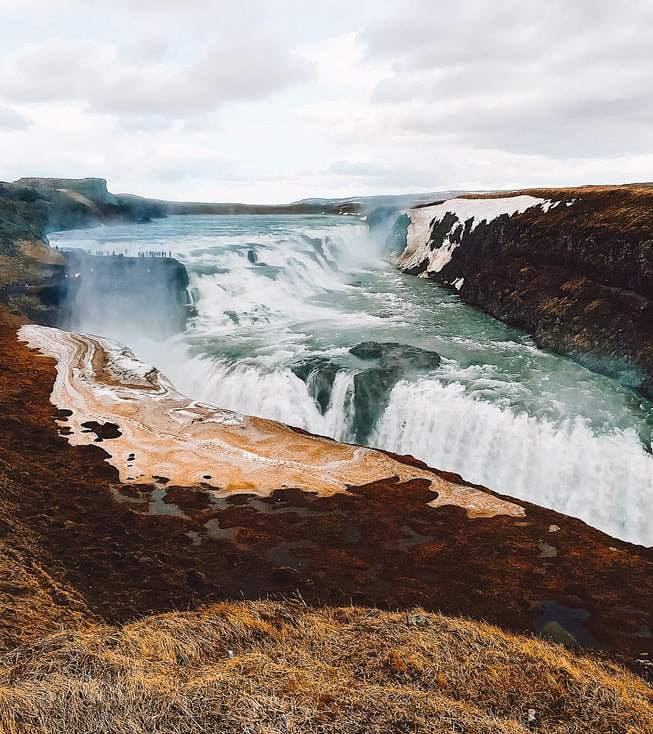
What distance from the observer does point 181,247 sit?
148 feet

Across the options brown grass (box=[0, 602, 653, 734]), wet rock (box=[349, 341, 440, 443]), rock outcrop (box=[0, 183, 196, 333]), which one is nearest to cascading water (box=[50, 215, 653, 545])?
wet rock (box=[349, 341, 440, 443])

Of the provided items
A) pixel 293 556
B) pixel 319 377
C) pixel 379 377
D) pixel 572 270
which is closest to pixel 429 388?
pixel 379 377

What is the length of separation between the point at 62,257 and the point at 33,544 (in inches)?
1187

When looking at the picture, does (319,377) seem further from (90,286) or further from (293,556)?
(90,286)

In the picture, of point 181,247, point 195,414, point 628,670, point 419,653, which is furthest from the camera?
point 181,247

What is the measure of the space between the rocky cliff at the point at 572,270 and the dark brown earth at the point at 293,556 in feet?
38.7

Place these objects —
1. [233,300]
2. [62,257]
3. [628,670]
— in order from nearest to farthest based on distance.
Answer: [628,670] → [233,300] → [62,257]

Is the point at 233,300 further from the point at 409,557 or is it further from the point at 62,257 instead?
the point at 409,557

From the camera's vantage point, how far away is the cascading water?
50.8 feet

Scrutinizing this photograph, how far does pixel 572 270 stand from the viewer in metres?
26.7

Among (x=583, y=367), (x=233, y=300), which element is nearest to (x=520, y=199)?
(x=583, y=367)

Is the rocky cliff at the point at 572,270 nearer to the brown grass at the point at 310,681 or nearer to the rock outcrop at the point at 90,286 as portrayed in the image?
the brown grass at the point at 310,681

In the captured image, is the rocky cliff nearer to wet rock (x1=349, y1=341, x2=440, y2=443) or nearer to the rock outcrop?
wet rock (x1=349, y1=341, x2=440, y2=443)

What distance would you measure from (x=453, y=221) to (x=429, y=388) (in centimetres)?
2703
